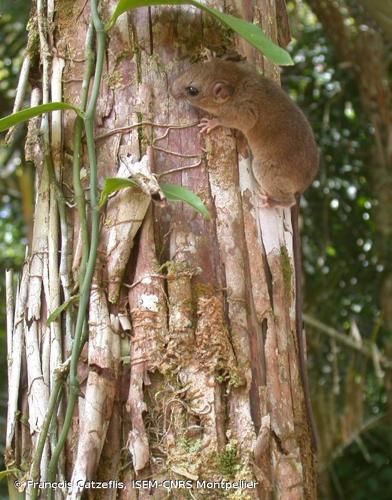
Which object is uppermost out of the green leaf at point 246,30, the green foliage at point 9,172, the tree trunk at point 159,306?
the green foliage at point 9,172

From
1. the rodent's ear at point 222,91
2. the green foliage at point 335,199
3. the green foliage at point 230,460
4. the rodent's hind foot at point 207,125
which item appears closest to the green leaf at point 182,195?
the rodent's hind foot at point 207,125

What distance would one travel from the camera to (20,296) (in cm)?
199

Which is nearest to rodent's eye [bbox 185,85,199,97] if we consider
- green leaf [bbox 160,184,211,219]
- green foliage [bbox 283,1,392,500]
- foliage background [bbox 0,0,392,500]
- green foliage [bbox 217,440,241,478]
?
green leaf [bbox 160,184,211,219]

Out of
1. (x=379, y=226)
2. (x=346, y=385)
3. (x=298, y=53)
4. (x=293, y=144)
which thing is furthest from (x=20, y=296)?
(x=298, y=53)

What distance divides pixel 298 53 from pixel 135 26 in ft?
11.2

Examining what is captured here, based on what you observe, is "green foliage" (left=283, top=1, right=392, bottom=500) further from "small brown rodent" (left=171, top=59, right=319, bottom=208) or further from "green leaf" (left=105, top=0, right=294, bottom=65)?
"green leaf" (left=105, top=0, right=294, bottom=65)

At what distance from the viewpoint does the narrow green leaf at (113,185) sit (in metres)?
1.71

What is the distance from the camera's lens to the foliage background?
4.43 m

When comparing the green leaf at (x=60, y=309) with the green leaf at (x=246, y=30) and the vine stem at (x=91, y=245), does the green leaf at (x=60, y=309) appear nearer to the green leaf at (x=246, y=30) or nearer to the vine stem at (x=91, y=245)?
the vine stem at (x=91, y=245)

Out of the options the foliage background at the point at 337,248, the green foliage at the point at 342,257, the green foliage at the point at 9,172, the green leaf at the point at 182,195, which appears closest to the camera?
the green leaf at the point at 182,195

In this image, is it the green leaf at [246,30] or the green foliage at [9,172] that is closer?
the green leaf at [246,30]

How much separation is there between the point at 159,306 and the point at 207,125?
21.6 inches

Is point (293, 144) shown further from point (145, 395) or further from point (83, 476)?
point (83, 476)

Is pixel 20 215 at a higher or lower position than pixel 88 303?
higher
